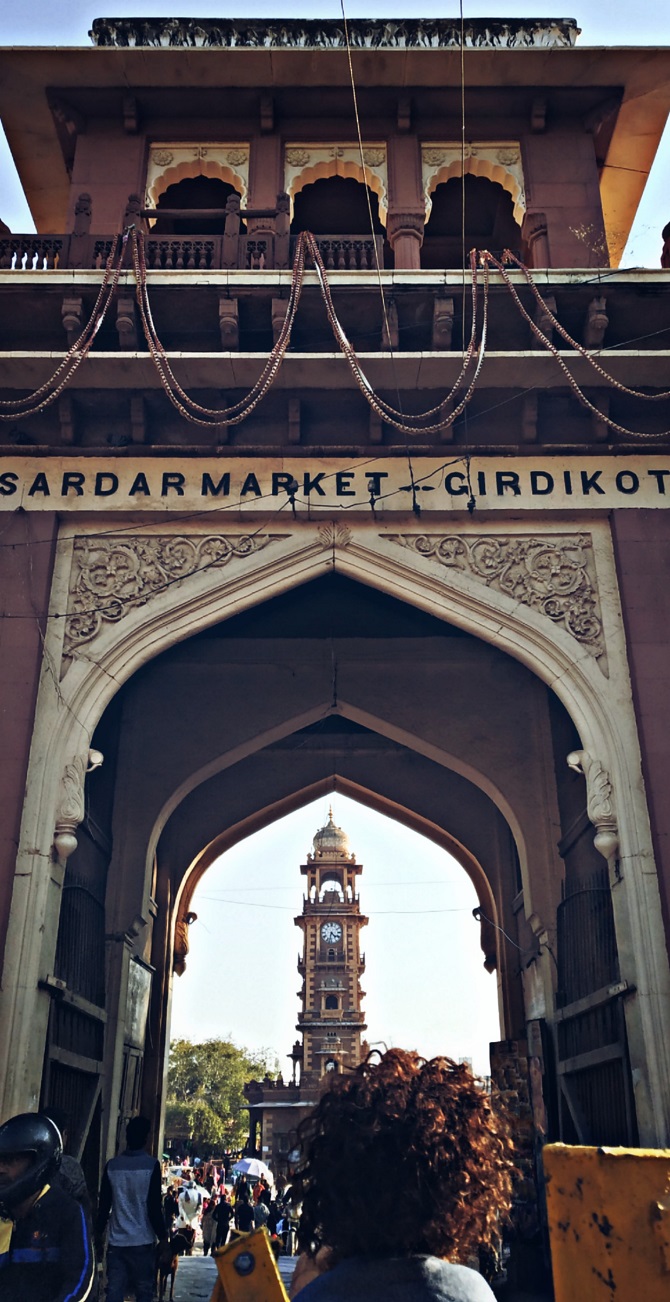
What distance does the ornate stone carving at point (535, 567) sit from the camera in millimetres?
8391

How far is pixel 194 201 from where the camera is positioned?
11.2m

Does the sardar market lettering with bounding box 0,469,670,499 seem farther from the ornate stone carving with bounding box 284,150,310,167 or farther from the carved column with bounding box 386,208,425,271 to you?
the ornate stone carving with bounding box 284,150,310,167

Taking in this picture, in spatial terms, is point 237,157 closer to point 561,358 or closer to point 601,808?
point 561,358

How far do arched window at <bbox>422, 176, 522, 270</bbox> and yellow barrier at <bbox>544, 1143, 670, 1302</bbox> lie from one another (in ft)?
34.1

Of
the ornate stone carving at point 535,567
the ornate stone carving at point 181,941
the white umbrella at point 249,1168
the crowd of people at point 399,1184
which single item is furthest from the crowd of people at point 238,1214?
the crowd of people at point 399,1184

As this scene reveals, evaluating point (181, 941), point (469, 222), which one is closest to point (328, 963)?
point (181, 941)

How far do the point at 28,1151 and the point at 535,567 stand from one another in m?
6.40

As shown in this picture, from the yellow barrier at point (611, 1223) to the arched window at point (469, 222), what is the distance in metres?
10.4

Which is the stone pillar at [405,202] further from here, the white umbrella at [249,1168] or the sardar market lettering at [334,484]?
the white umbrella at [249,1168]

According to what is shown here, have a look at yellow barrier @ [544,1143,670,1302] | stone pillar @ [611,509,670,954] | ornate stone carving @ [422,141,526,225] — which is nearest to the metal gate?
stone pillar @ [611,509,670,954]

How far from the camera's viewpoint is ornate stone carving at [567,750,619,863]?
24.7 feet

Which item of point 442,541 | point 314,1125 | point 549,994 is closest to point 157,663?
point 442,541

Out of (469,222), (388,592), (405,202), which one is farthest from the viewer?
(469,222)

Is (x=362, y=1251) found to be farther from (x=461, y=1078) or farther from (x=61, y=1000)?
(x=61, y=1000)
